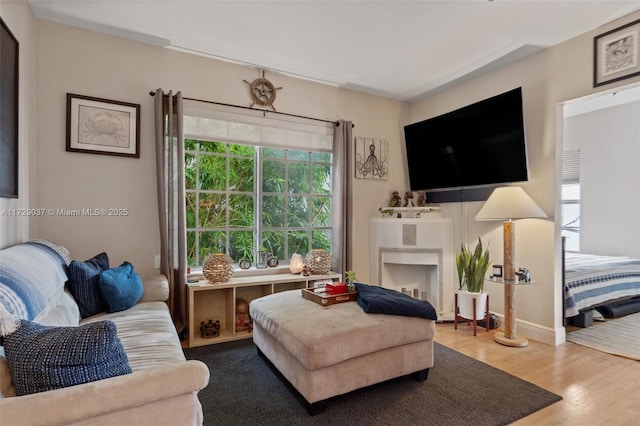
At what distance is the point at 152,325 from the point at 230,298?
1.07 metres

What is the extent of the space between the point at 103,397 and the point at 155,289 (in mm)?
1638

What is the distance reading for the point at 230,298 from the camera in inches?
117

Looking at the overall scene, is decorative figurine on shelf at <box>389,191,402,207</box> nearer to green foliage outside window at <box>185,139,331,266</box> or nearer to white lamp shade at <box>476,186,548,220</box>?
green foliage outside window at <box>185,139,331,266</box>

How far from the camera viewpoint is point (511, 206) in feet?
9.23

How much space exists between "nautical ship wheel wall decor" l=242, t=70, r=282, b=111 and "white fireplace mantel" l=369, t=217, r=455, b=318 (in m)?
1.77

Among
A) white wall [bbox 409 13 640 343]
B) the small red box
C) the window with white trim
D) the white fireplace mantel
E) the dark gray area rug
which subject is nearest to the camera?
the dark gray area rug

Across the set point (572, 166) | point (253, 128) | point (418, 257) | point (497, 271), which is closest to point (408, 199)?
point (418, 257)

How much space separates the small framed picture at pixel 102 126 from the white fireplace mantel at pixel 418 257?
102 inches

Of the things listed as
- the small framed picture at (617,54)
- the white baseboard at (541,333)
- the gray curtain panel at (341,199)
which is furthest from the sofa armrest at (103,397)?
the small framed picture at (617,54)

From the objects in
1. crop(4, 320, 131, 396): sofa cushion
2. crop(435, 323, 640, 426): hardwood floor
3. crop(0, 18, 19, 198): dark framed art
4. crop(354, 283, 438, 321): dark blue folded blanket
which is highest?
crop(0, 18, 19, 198): dark framed art

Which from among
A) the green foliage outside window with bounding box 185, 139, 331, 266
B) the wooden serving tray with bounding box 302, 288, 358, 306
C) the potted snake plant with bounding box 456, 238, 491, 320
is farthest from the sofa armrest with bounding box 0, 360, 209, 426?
the potted snake plant with bounding box 456, 238, 491, 320

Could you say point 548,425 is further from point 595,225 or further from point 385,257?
point 595,225

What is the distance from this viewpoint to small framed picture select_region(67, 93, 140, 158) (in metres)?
2.54

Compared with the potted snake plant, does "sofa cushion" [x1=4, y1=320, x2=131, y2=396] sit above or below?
above
